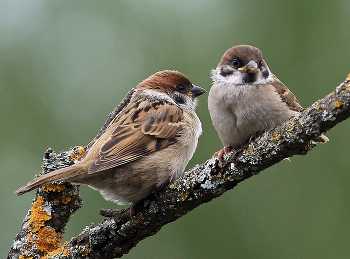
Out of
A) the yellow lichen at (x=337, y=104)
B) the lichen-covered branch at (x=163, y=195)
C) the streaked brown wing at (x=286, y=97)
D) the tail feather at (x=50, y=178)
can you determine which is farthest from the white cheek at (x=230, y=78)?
the yellow lichen at (x=337, y=104)

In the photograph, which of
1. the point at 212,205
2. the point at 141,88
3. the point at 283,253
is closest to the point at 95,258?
the point at 141,88

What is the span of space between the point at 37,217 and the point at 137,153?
41.1 inches

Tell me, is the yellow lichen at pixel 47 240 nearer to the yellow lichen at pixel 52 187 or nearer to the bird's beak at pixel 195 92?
the yellow lichen at pixel 52 187

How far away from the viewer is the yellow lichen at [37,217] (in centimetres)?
419

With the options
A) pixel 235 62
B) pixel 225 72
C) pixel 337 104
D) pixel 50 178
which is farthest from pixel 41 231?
pixel 337 104

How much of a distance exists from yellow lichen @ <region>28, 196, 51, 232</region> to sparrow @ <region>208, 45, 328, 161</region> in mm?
1636

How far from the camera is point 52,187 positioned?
4266 millimetres

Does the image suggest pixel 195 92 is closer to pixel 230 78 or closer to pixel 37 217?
pixel 230 78

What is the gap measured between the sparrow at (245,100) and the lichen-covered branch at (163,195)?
44 centimetres

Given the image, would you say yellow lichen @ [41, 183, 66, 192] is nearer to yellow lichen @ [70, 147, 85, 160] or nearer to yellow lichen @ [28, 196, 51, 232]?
yellow lichen @ [28, 196, 51, 232]

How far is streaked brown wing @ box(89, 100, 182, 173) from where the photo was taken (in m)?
4.05

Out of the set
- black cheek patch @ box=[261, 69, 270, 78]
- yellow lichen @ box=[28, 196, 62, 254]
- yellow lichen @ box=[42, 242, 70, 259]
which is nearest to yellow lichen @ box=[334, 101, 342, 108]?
black cheek patch @ box=[261, 69, 270, 78]

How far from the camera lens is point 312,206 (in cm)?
658

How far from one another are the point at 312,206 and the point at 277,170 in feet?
2.35
